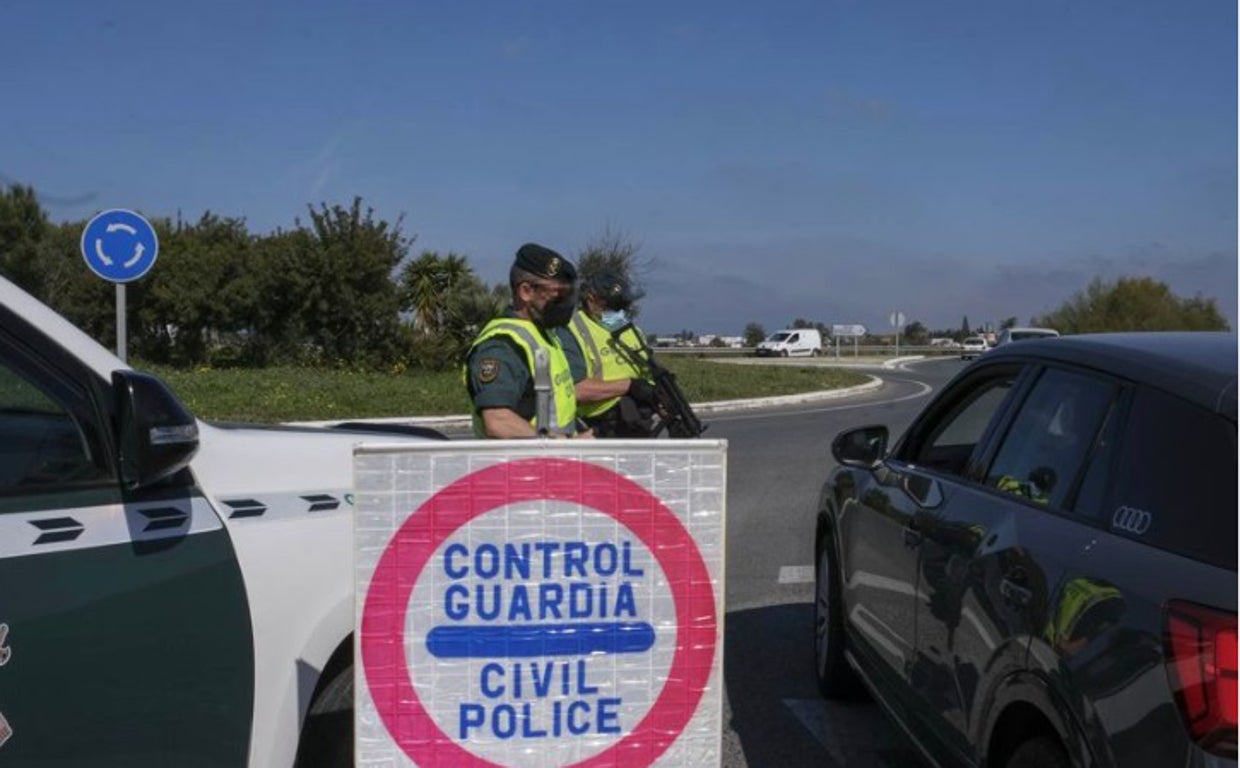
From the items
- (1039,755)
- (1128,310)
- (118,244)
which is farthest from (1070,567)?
(1128,310)

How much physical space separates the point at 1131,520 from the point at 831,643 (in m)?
2.61

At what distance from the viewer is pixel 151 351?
31.4 m

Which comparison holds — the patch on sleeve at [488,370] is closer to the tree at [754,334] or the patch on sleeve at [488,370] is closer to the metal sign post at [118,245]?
the metal sign post at [118,245]

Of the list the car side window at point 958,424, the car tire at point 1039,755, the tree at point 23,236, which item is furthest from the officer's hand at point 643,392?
the tree at point 23,236

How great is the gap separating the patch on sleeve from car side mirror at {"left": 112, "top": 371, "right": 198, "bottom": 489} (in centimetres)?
146

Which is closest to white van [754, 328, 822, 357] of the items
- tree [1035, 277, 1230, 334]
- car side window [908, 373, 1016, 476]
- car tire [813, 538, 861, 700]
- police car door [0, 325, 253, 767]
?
tree [1035, 277, 1230, 334]

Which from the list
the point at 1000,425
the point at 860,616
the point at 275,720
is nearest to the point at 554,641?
the point at 275,720

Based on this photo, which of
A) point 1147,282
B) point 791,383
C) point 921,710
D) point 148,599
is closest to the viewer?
point 148,599

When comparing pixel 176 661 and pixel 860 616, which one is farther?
pixel 860 616

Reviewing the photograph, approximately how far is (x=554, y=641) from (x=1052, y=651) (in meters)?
1.12

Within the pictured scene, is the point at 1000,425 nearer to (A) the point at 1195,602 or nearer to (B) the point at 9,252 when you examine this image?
(A) the point at 1195,602

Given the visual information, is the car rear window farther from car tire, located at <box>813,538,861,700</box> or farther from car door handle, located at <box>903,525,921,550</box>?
car tire, located at <box>813,538,861,700</box>

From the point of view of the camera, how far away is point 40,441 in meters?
2.91

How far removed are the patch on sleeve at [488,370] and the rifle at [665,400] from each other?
2479 millimetres
